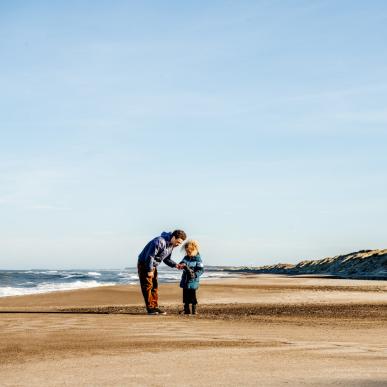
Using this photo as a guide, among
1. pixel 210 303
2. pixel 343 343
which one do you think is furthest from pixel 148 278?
pixel 343 343

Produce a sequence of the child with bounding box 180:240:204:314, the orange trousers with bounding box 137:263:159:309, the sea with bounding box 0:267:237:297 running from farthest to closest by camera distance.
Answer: the sea with bounding box 0:267:237:297 → the child with bounding box 180:240:204:314 → the orange trousers with bounding box 137:263:159:309

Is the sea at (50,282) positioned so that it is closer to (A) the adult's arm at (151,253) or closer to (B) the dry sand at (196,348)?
(A) the adult's arm at (151,253)

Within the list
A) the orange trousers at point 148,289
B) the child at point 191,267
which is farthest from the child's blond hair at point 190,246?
the orange trousers at point 148,289

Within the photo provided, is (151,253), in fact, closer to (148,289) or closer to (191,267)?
(148,289)

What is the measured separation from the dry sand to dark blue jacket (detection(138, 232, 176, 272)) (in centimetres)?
110

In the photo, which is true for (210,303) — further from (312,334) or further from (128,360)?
(128,360)

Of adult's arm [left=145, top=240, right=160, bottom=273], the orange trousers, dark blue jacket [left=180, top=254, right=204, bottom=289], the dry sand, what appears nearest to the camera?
the dry sand

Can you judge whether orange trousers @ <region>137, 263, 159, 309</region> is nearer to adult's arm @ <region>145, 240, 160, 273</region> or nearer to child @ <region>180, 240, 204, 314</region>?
adult's arm @ <region>145, 240, 160, 273</region>

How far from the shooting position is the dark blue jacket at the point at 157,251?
13.4 m

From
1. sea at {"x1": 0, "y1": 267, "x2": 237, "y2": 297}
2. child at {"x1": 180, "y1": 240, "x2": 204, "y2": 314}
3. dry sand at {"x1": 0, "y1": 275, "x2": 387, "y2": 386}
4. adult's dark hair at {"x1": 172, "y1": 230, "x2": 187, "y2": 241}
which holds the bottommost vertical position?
dry sand at {"x1": 0, "y1": 275, "x2": 387, "y2": 386}

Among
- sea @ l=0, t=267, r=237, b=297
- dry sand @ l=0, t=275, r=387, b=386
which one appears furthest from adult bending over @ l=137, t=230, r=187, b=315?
sea @ l=0, t=267, r=237, b=297

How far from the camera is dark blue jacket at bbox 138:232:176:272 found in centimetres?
1342

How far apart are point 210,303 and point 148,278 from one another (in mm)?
3466

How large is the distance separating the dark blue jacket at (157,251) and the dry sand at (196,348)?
110cm
